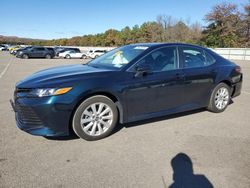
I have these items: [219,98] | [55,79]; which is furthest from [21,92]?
[219,98]

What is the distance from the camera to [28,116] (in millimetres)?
3736

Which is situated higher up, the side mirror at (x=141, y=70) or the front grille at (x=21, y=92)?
the side mirror at (x=141, y=70)

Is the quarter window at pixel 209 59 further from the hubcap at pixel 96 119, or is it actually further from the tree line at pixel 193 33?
the tree line at pixel 193 33

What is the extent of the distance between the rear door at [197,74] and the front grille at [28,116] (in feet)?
9.10

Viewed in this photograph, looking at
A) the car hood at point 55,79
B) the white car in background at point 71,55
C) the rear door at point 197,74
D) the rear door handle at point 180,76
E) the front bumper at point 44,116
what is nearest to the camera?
the front bumper at point 44,116

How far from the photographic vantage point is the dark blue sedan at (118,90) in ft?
12.2

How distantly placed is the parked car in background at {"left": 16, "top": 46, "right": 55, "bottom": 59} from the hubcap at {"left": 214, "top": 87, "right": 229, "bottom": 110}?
3065 centimetres

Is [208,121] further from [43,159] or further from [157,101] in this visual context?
[43,159]

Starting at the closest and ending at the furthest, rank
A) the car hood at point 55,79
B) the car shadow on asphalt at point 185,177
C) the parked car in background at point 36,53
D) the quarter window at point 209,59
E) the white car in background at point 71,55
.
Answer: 1. the car shadow on asphalt at point 185,177
2. the car hood at point 55,79
3. the quarter window at point 209,59
4. the parked car in background at point 36,53
5. the white car in background at point 71,55

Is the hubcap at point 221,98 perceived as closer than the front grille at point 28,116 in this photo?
No

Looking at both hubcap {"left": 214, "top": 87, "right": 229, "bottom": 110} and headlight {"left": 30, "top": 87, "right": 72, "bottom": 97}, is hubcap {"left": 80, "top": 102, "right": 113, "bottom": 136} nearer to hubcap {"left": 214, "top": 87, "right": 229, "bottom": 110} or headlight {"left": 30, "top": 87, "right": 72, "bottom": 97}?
headlight {"left": 30, "top": 87, "right": 72, "bottom": 97}

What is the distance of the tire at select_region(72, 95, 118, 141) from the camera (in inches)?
153

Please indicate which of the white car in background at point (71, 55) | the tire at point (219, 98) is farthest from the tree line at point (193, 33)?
the tire at point (219, 98)

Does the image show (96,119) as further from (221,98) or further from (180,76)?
(221,98)
